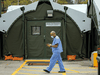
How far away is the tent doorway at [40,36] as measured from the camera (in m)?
11.8

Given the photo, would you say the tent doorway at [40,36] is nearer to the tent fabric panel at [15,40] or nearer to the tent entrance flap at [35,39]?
the tent entrance flap at [35,39]

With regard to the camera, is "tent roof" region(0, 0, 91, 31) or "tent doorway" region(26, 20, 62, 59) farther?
"tent doorway" region(26, 20, 62, 59)

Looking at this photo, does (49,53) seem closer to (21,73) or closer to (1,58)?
(1,58)

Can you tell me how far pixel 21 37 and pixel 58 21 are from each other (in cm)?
261

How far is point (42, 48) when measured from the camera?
1188 centimetres

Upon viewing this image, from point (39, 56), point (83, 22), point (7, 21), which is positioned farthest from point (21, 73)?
point (83, 22)

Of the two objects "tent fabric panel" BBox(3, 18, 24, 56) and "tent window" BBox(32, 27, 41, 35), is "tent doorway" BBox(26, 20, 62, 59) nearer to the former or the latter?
"tent window" BBox(32, 27, 41, 35)

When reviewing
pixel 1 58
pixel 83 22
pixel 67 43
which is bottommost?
pixel 1 58

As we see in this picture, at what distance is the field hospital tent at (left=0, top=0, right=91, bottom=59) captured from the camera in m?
11.7

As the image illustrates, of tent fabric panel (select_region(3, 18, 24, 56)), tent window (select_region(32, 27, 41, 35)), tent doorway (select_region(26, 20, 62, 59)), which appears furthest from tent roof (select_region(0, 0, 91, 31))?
tent window (select_region(32, 27, 41, 35))

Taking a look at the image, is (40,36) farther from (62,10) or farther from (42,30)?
(62,10)

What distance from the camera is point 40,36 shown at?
11.9 m

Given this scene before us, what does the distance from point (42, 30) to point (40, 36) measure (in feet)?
1.34

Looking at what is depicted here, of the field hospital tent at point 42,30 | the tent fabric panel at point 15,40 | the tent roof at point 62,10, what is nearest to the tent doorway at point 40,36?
the field hospital tent at point 42,30
